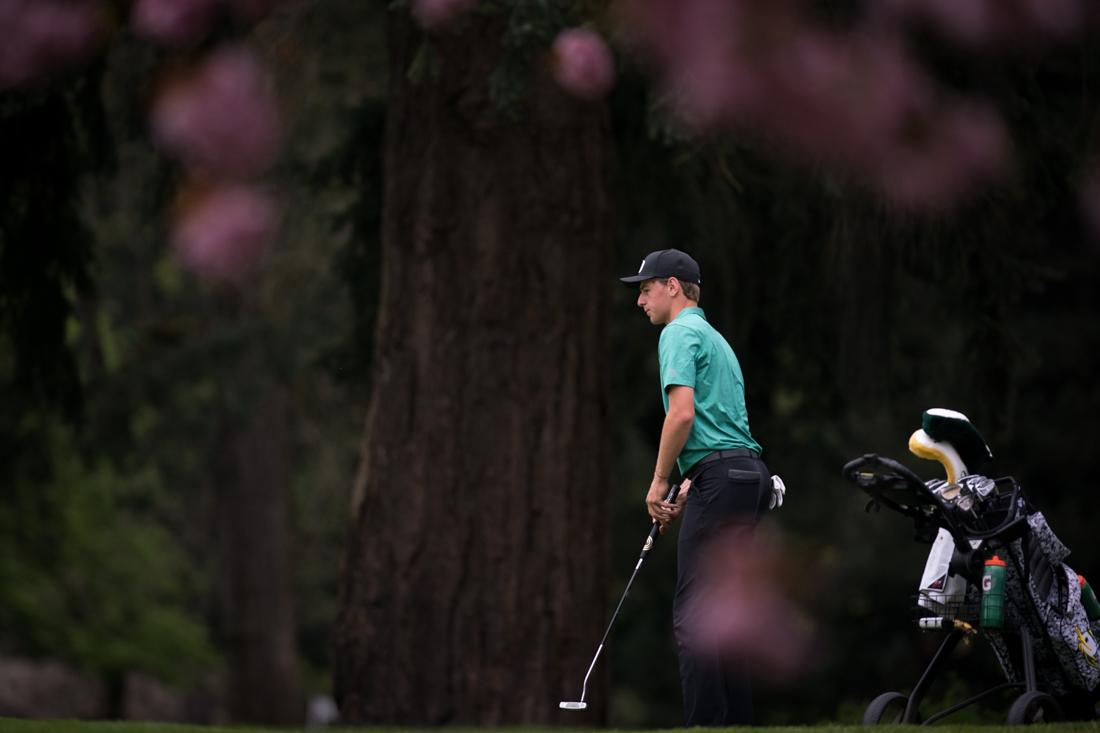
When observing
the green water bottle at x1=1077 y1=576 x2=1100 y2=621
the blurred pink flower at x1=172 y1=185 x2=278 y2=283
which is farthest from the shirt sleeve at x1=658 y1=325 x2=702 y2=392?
the blurred pink flower at x1=172 y1=185 x2=278 y2=283

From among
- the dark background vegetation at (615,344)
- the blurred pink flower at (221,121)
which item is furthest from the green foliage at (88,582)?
the blurred pink flower at (221,121)

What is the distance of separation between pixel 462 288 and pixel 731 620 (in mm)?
5006

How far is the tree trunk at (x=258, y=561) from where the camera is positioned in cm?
2169

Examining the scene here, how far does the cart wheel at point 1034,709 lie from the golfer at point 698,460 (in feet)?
3.32

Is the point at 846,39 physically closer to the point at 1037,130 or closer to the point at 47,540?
the point at 1037,130

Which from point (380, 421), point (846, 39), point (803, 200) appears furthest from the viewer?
point (803, 200)

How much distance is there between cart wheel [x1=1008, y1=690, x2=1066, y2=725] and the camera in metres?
6.43

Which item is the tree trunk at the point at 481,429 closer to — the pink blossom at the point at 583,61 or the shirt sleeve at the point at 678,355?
the pink blossom at the point at 583,61

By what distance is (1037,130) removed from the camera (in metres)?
8.80

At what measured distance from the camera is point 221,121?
458 cm

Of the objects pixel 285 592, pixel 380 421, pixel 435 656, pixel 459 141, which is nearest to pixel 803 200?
pixel 459 141

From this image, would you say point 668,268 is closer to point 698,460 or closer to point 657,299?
point 657,299

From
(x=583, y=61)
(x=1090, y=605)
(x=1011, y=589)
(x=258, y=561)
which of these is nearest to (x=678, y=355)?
(x=583, y=61)

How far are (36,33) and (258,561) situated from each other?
17.7m
